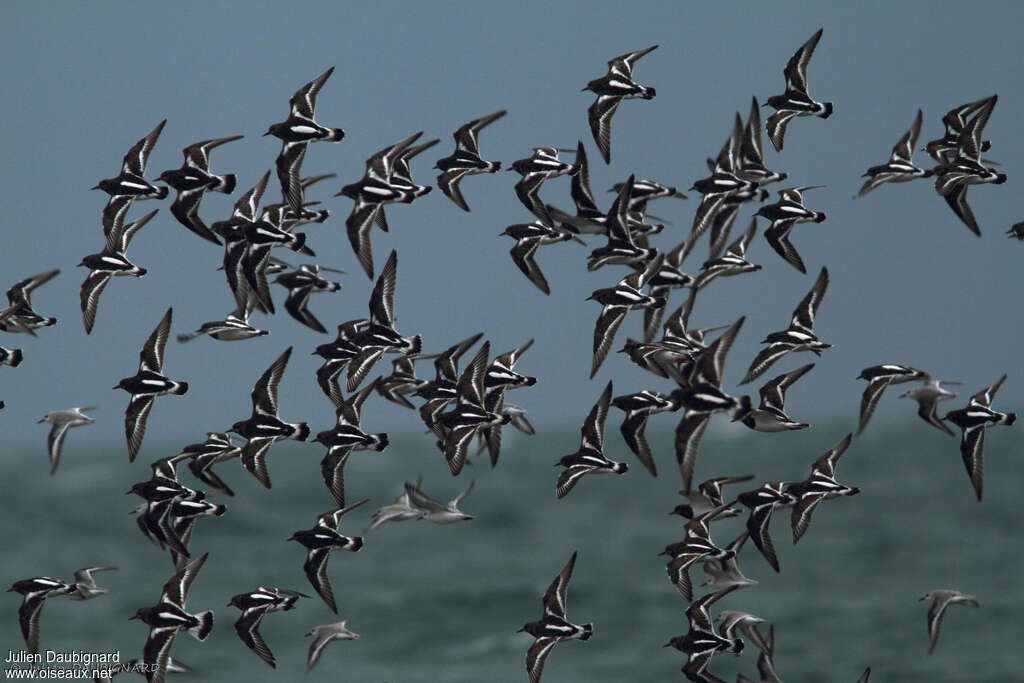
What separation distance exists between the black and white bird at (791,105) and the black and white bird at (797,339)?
2.59 m

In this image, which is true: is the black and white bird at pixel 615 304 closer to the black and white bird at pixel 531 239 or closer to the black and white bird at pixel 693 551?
the black and white bird at pixel 531 239

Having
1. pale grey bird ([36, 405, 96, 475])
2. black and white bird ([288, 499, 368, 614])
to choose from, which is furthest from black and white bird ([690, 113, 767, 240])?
pale grey bird ([36, 405, 96, 475])

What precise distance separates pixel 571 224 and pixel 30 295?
8.78m

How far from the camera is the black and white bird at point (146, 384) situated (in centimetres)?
2117

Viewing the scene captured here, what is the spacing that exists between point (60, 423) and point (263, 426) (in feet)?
16.5

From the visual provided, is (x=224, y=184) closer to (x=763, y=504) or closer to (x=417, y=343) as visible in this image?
(x=417, y=343)

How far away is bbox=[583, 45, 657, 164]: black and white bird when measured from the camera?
68.2 ft

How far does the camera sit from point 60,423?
23562 mm

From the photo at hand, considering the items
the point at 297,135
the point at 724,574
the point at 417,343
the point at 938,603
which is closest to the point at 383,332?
the point at 417,343

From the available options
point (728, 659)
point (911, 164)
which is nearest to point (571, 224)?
point (911, 164)

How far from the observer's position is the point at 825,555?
65750 mm

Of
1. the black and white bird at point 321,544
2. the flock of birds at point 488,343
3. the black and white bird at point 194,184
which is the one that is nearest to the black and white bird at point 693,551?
the flock of birds at point 488,343

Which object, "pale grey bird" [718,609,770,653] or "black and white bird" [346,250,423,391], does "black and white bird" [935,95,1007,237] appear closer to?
"pale grey bird" [718,609,770,653]

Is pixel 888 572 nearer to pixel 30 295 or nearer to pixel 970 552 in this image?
pixel 970 552
